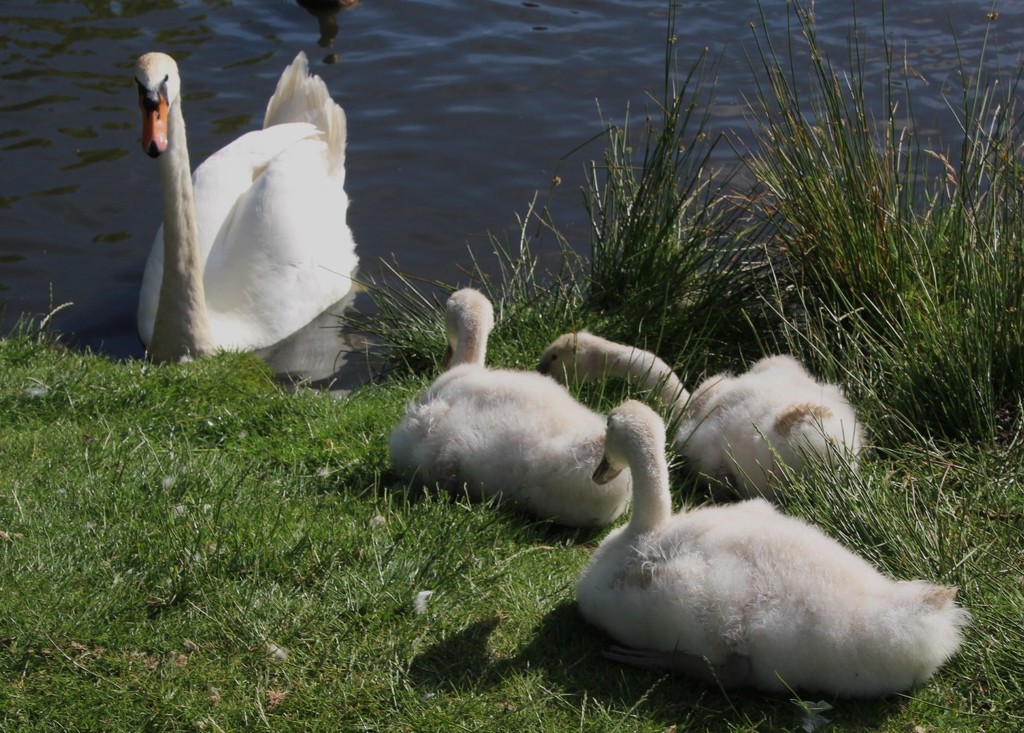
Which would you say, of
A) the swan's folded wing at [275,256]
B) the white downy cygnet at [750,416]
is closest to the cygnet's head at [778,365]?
the white downy cygnet at [750,416]

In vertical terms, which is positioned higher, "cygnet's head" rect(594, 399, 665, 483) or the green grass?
"cygnet's head" rect(594, 399, 665, 483)

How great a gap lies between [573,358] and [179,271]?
3.04 m

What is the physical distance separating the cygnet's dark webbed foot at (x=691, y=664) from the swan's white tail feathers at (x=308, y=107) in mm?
7282

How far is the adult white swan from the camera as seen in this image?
8.07 meters

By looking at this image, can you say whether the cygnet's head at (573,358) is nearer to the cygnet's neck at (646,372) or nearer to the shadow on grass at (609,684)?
the cygnet's neck at (646,372)

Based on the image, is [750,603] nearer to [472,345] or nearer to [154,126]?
[472,345]

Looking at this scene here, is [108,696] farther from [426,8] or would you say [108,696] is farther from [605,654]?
[426,8]

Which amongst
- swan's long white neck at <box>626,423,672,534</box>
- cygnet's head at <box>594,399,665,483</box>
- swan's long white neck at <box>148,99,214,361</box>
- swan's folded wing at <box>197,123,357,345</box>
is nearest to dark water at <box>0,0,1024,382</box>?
swan's folded wing at <box>197,123,357,345</box>

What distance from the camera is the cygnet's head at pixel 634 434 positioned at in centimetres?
440

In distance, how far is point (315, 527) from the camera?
4859mm

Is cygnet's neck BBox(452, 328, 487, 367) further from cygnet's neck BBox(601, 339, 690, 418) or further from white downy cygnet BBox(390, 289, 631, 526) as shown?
cygnet's neck BBox(601, 339, 690, 418)

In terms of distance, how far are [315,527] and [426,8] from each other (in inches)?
440

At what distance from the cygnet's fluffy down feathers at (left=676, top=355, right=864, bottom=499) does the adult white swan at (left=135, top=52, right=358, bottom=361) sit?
368cm

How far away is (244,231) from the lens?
9117mm
